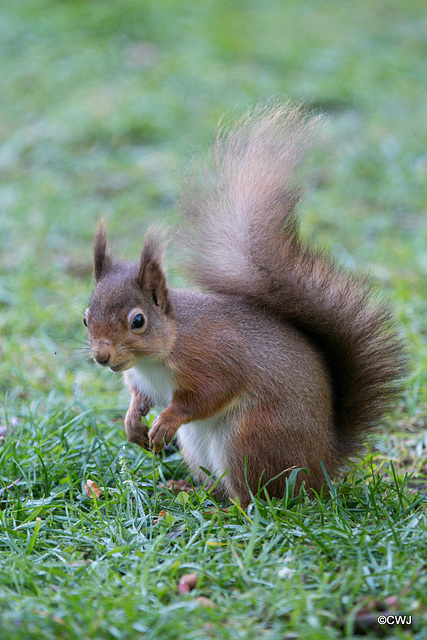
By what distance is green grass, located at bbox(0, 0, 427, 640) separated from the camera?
5.32 ft

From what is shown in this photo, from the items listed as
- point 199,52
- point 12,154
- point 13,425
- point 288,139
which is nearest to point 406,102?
point 199,52

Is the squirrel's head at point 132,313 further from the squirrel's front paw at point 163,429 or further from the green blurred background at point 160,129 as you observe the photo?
the green blurred background at point 160,129

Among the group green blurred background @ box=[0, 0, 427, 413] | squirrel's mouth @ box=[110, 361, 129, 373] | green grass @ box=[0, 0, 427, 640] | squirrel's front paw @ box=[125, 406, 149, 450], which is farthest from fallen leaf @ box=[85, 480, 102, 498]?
green blurred background @ box=[0, 0, 427, 413]

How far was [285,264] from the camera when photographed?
2184mm

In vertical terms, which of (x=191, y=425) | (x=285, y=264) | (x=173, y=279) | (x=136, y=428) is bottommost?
(x=173, y=279)

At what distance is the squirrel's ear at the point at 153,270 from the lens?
2039 millimetres

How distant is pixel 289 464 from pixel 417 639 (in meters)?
0.74

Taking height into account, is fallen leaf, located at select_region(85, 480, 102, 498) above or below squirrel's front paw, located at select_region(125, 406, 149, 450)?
below

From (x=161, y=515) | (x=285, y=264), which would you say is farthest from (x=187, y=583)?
(x=285, y=264)

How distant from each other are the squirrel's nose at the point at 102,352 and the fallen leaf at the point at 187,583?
1.88 feet

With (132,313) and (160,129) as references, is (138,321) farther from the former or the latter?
(160,129)

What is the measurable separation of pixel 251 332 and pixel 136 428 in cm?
46

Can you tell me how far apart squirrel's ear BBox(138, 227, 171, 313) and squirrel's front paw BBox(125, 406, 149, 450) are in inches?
14.5

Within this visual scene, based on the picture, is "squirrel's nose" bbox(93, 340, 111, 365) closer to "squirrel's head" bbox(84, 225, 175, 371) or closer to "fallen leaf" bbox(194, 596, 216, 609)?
"squirrel's head" bbox(84, 225, 175, 371)
